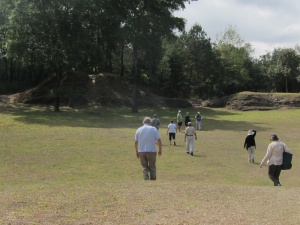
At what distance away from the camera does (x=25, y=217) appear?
23.6 ft

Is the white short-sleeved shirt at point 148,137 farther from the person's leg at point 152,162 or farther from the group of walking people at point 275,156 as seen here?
the group of walking people at point 275,156

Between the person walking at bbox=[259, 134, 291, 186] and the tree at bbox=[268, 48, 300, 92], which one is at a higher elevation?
the tree at bbox=[268, 48, 300, 92]

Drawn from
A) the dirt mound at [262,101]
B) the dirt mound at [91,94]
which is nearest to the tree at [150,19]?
the dirt mound at [91,94]

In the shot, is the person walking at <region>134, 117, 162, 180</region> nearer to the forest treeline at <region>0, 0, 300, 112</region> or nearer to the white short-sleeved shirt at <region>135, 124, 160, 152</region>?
the white short-sleeved shirt at <region>135, 124, 160, 152</region>

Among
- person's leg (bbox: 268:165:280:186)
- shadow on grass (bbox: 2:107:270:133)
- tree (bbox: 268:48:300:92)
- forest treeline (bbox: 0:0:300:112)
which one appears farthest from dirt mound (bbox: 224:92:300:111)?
person's leg (bbox: 268:165:280:186)

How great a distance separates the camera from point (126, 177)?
47.6 ft

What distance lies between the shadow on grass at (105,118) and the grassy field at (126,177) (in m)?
0.10

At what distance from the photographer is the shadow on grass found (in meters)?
33.7

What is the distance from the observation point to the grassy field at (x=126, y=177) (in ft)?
24.9

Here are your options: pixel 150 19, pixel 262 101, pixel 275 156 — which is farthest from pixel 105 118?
pixel 275 156

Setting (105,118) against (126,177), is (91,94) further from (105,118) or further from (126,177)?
(126,177)

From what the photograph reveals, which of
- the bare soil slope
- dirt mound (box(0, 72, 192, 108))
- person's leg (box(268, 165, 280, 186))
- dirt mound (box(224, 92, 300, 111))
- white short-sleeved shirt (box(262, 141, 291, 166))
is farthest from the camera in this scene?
dirt mound (box(224, 92, 300, 111))

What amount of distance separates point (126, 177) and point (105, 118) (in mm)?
24165

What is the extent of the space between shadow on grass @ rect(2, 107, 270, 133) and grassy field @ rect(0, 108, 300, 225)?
0.10 metres
